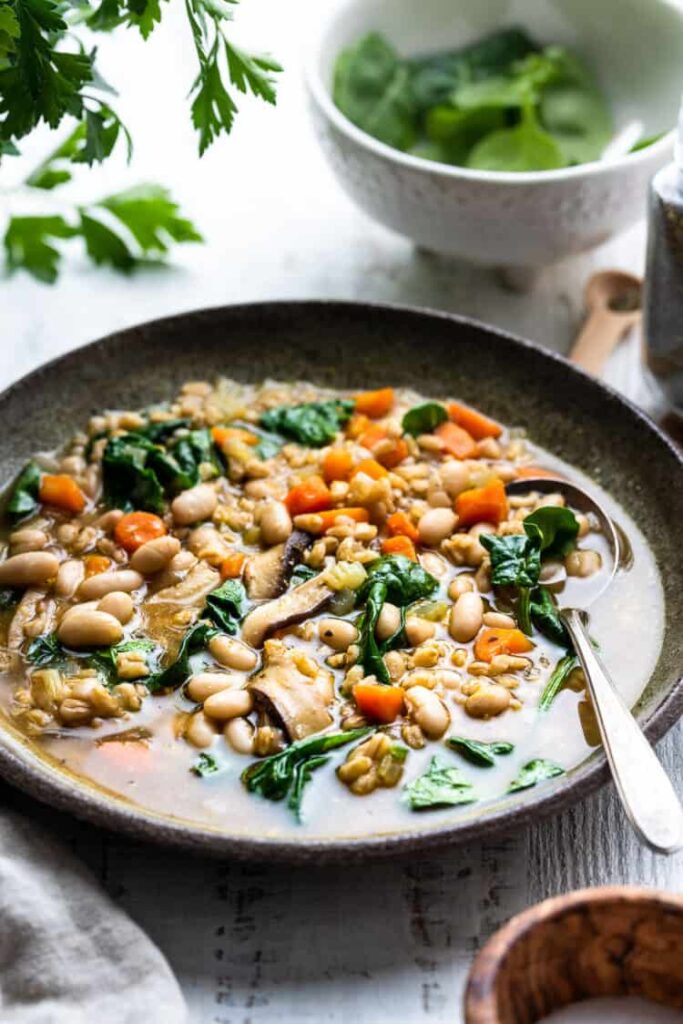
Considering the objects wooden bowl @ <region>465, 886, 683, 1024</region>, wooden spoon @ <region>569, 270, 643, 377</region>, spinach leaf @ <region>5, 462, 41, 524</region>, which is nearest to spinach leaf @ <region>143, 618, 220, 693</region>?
spinach leaf @ <region>5, 462, 41, 524</region>

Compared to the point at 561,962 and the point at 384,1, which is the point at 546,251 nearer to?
the point at 384,1

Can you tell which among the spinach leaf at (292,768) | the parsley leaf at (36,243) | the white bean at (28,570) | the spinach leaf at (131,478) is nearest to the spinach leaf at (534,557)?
the spinach leaf at (292,768)

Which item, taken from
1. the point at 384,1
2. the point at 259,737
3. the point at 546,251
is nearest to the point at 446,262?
the point at 546,251

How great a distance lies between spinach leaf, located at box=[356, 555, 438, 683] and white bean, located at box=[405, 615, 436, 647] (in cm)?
2

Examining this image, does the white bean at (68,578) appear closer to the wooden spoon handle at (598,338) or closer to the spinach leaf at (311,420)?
the spinach leaf at (311,420)

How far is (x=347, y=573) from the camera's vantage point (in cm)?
359

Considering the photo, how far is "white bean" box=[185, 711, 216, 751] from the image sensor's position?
10.5 feet

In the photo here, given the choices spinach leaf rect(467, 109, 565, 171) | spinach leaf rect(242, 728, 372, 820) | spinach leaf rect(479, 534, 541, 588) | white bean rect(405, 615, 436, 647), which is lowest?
spinach leaf rect(242, 728, 372, 820)

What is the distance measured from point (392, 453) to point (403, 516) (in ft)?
1.05

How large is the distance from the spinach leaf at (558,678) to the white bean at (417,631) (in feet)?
1.07

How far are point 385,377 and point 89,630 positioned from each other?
1.50 meters

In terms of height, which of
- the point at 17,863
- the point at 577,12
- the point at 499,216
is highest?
the point at 577,12

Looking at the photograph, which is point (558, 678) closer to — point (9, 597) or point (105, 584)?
point (105, 584)

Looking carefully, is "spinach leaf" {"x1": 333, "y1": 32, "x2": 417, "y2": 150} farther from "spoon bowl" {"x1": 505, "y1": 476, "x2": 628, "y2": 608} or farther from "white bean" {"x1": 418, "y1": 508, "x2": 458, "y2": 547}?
"white bean" {"x1": 418, "y1": 508, "x2": 458, "y2": 547}
